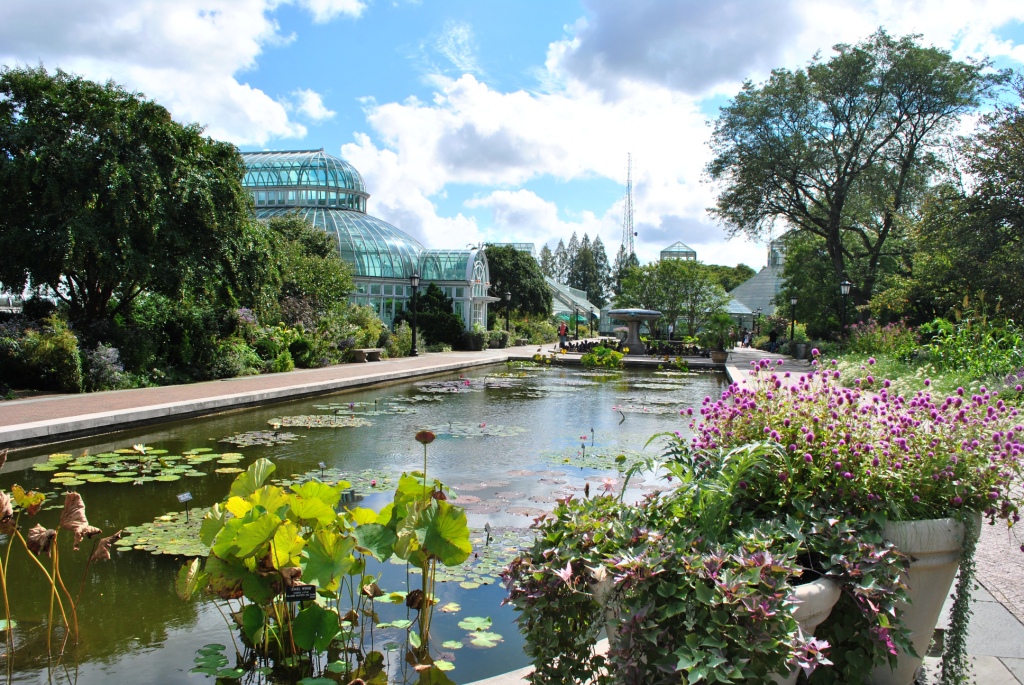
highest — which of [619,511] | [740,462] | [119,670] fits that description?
[740,462]

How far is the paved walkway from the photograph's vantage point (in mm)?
3307

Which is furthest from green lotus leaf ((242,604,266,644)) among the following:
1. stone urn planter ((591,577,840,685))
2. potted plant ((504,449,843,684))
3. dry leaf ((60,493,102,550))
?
stone urn planter ((591,577,840,685))

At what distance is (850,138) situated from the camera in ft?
96.9

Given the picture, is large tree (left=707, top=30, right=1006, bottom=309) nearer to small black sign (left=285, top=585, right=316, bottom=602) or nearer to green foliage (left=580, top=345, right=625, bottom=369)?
green foliage (left=580, top=345, right=625, bottom=369)

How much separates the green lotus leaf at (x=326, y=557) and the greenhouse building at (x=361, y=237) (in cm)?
3006

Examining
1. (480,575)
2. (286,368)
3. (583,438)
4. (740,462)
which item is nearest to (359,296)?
(286,368)

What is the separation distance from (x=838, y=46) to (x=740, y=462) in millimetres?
31667

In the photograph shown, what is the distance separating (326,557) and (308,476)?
4.59m

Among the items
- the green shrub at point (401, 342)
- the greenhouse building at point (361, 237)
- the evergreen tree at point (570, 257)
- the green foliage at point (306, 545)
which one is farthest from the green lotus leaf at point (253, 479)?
the evergreen tree at point (570, 257)

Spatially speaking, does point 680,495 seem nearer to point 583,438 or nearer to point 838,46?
point 583,438

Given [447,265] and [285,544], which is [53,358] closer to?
[285,544]

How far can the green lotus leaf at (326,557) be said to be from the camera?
282cm

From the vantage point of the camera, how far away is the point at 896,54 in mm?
28359

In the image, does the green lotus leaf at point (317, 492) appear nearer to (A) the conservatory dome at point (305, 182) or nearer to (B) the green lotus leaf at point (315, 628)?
(B) the green lotus leaf at point (315, 628)
